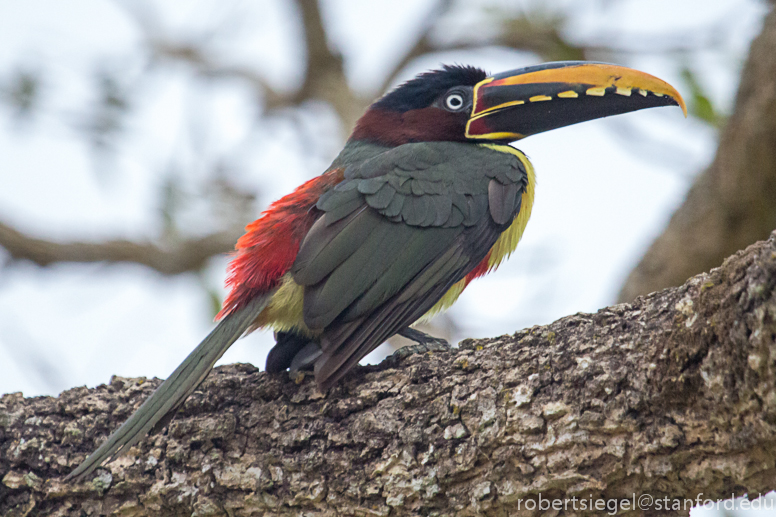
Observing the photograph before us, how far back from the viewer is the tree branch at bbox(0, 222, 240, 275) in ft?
18.9

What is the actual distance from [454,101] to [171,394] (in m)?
1.96

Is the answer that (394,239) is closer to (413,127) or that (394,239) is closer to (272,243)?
(272,243)

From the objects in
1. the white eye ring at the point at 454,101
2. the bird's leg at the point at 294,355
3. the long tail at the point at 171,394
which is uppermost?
the white eye ring at the point at 454,101

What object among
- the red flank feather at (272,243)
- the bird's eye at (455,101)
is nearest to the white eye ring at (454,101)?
the bird's eye at (455,101)

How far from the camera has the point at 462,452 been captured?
240cm

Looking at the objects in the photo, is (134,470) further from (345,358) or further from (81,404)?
(345,358)

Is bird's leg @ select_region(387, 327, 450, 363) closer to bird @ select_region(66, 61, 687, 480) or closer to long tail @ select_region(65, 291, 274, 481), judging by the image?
bird @ select_region(66, 61, 687, 480)

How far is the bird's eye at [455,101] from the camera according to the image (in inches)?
150

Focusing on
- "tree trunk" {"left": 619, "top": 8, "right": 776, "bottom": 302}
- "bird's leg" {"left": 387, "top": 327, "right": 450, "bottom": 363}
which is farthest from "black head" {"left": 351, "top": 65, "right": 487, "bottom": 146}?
"tree trunk" {"left": 619, "top": 8, "right": 776, "bottom": 302}

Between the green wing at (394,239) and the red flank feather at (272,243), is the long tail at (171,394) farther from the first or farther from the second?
the green wing at (394,239)

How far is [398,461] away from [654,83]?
204 cm

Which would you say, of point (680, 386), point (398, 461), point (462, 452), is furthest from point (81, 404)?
point (680, 386)

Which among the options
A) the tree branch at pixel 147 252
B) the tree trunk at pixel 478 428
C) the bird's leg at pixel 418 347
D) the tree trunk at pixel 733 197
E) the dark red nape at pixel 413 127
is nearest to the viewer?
the tree trunk at pixel 478 428

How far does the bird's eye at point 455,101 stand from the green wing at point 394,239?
387mm
